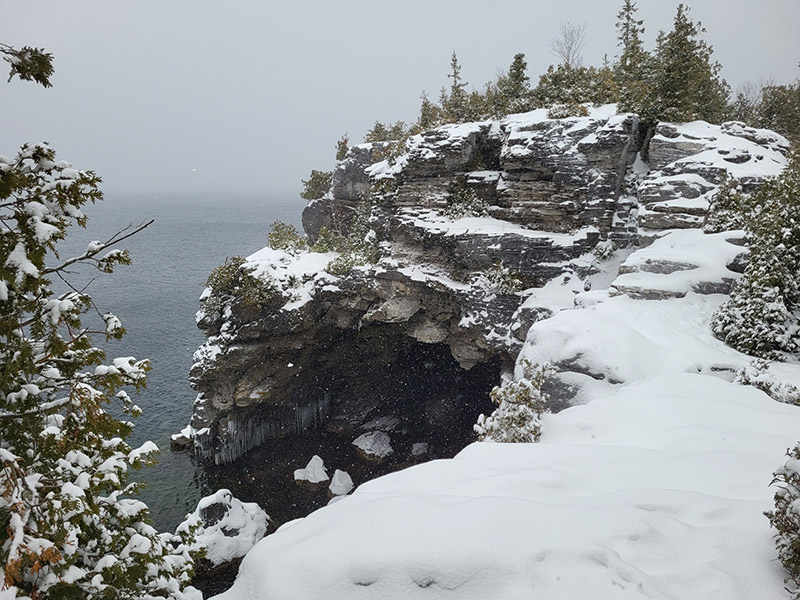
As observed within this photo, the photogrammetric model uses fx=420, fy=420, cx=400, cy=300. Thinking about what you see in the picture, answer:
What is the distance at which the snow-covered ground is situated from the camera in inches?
147

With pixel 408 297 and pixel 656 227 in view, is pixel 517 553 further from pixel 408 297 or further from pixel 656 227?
pixel 408 297

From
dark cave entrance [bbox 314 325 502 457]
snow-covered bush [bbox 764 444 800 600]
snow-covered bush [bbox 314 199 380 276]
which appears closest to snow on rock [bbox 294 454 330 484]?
dark cave entrance [bbox 314 325 502 457]

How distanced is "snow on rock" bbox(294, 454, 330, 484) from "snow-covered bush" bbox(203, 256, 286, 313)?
856cm

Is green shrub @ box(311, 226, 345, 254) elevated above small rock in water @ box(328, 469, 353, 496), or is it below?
above

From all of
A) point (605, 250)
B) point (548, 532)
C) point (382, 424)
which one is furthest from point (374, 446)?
point (548, 532)

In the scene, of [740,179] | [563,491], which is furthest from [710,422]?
[740,179]

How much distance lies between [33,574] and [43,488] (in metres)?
0.74

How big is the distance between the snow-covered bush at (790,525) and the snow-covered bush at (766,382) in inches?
224

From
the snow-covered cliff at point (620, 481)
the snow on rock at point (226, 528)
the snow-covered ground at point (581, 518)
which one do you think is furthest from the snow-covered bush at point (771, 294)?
the snow on rock at point (226, 528)

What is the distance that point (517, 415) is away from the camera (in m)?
7.86

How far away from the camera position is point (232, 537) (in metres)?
17.0

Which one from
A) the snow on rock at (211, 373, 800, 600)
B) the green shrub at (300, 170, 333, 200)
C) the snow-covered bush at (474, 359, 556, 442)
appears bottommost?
the snow-covered bush at (474, 359, 556, 442)

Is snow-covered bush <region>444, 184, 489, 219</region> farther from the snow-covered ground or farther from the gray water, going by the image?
the gray water

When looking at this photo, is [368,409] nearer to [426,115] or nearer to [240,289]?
[240,289]
